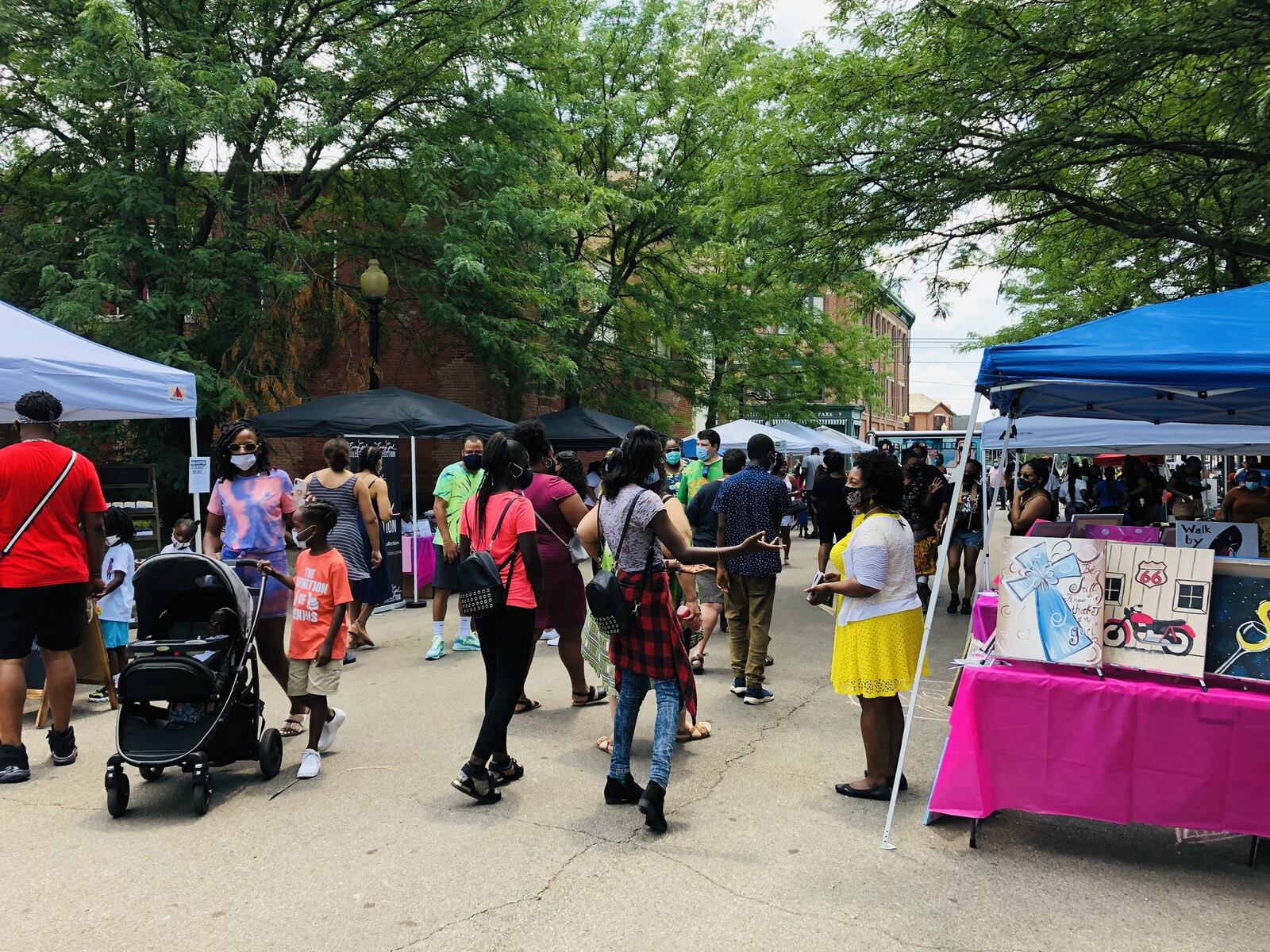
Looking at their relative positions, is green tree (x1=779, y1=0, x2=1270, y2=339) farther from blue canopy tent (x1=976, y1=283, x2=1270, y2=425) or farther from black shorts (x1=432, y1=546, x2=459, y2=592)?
black shorts (x1=432, y1=546, x2=459, y2=592)

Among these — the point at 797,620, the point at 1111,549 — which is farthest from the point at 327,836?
the point at 797,620

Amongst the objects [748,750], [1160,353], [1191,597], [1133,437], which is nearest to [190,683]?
[748,750]

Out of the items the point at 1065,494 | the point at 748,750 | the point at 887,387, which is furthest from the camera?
the point at 887,387

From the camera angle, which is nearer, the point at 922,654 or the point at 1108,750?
the point at 1108,750

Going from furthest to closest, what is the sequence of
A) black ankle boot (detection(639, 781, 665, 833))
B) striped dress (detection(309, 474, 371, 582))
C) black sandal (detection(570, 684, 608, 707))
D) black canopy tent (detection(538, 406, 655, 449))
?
1. black canopy tent (detection(538, 406, 655, 449))
2. striped dress (detection(309, 474, 371, 582))
3. black sandal (detection(570, 684, 608, 707))
4. black ankle boot (detection(639, 781, 665, 833))

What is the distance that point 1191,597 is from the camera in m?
4.10

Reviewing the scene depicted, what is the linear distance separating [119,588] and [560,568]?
3484 millimetres

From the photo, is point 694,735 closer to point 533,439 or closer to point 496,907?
point 533,439

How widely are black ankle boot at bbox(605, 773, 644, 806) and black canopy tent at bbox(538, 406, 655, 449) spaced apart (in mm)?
9338

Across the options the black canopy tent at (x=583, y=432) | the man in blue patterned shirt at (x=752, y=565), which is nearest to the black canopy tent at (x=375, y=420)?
the black canopy tent at (x=583, y=432)

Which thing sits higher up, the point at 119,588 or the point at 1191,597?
the point at 1191,597

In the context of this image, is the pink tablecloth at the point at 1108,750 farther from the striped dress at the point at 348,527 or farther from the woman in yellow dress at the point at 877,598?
the striped dress at the point at 348,527

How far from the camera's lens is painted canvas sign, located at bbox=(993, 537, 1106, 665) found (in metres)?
4.19

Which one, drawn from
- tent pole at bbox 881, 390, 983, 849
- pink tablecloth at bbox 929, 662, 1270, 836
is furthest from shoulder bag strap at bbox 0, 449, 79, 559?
pink tablecloth at bbox 929, 662, 1270, 836
